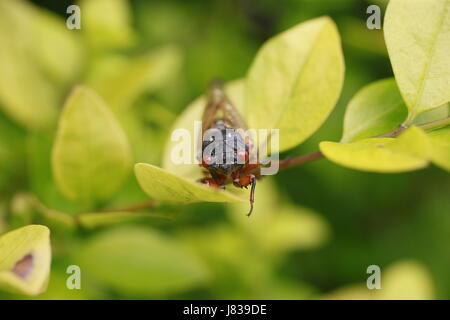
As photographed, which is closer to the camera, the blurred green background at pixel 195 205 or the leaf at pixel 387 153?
the leaf at pixel 387 153

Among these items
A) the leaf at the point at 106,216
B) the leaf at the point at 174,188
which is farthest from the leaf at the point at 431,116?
the leaf at the point at 106,216

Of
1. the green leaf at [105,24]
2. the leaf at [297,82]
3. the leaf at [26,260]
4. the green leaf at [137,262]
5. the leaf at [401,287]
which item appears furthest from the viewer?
the green leaf at [105,24]

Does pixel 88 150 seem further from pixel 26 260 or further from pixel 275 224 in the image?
pixel 275 224

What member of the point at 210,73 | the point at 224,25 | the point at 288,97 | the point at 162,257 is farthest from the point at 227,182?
the point at 224,25

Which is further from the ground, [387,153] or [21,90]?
[21,90]

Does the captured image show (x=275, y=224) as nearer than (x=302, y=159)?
No

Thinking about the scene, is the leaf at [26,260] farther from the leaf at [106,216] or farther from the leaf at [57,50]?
the leaf at [57,50]

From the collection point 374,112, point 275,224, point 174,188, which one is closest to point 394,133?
point 374,112

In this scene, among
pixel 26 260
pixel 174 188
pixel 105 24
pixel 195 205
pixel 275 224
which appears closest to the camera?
pixel 26 260
